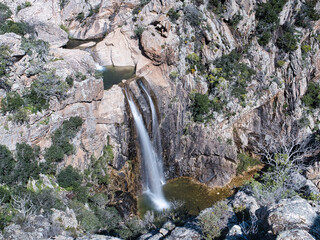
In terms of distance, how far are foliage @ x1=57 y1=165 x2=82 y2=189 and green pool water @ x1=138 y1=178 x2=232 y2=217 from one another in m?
6.51

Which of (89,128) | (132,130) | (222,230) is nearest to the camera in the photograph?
(222,230)

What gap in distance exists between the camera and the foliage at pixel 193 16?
3262cm

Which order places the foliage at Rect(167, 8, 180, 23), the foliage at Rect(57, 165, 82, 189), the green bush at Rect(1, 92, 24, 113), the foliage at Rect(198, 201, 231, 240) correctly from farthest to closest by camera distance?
1. the foliage at Rect(167, 8, 180, 23)
2. the foliage at Rect(57, 165, 82, 189)
3. the green bush at Rect(1, 92, 24, 113)
4. the foliage at Rect(198, 201, 231, 240)

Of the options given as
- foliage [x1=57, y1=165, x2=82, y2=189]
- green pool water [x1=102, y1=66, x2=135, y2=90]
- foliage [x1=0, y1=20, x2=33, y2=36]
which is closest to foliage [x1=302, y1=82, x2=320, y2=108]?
green pool water [x1=102, y1=66, x2=135, y2=90]

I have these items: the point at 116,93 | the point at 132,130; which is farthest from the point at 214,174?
the point at 116,93

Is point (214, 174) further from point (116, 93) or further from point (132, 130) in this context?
point (116, 93)

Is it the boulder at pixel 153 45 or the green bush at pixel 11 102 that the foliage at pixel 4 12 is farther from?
the boulder at pixel 153 45

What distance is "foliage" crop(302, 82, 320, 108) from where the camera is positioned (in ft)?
102

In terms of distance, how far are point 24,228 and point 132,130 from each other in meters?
15.1

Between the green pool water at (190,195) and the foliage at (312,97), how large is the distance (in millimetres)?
13959

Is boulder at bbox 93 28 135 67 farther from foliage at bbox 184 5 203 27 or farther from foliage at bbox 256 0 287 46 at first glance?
foliage at bbox 256 0 287 46

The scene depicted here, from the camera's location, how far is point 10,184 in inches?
779

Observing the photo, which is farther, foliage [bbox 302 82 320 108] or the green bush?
foliage [bbox 302 82 320 108]

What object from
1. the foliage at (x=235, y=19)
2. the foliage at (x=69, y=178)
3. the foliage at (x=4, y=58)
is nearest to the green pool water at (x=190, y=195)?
the foliage at (x=69, y=178)
